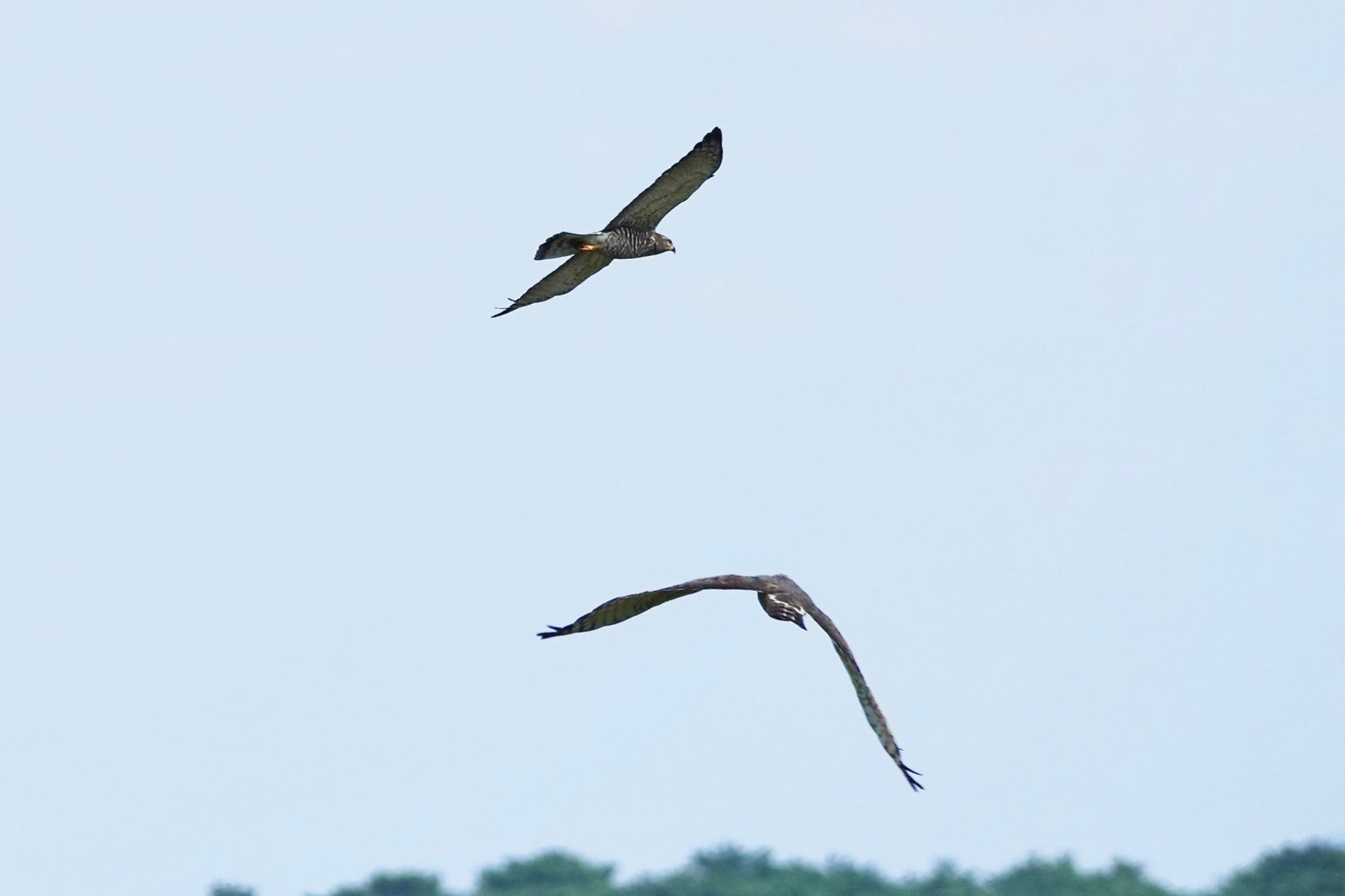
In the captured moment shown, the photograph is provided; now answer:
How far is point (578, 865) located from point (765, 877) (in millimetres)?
7905

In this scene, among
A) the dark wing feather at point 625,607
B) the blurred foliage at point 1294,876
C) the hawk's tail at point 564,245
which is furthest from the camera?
the blurred foliage at point 1294,876

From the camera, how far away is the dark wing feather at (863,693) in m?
16.7

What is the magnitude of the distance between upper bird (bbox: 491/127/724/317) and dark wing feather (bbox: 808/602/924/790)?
7.37 m

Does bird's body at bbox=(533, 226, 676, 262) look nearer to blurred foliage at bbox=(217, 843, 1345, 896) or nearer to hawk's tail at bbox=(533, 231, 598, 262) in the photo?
hawk's tail at bbox=(533, 231, 598, 262)

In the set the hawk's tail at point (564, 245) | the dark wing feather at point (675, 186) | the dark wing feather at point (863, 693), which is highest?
the dark wing feather at point (675, 186)

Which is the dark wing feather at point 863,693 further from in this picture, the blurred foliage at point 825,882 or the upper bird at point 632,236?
the blurred foliage at point 825,882

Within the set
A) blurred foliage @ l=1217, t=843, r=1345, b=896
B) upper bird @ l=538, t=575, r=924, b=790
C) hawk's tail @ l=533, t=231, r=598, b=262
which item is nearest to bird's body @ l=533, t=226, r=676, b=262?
hawk's tail @ l=533, t=231, r=598, b=262

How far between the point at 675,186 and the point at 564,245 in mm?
1402

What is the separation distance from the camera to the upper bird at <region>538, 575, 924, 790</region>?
15.7m

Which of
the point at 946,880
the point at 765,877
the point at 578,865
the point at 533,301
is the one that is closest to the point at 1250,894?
the point at 946,880

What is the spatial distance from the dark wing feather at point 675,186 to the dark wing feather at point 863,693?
7.76 meters

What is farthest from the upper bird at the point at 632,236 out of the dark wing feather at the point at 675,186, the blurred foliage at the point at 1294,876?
the blurred foliage at the point at 1294,876

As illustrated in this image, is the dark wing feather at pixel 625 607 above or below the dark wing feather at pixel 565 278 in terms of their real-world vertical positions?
below

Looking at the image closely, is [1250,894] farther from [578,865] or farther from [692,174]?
[692,174]
